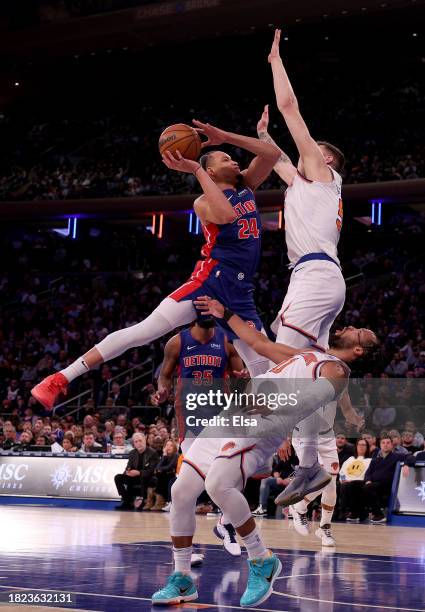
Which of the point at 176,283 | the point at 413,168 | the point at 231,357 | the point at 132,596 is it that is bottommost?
the point at 132,596

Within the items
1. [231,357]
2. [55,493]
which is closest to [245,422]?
[231,357]

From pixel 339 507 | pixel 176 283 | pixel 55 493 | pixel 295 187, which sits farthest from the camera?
pixel 176 283

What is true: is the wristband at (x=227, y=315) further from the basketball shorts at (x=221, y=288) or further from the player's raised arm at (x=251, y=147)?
the player's raised arm at (x=251, y=147)

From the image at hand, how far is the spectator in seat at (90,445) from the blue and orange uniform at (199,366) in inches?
336

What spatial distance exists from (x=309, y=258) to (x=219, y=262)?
1.10 metres

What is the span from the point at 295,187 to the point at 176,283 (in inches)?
874

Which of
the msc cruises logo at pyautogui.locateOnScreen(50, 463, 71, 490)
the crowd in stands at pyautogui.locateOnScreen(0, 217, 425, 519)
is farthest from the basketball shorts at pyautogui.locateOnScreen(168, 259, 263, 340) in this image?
the msc cruises logo at pyautogui.locateOnScreen(50, 463, 71, 490)

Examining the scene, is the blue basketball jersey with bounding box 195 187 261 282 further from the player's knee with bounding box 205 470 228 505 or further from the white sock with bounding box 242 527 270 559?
the white sock with bounding box 242 527 270 559

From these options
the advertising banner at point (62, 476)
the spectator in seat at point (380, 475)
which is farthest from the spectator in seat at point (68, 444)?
the spectator in seat at point (380, 475)

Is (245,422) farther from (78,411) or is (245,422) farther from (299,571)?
(78,411)

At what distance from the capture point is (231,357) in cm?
1015

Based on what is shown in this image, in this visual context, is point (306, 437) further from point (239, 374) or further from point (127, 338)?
point (239, 374)

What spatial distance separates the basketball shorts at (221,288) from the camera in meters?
7.43

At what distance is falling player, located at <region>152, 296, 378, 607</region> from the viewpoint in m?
5.95
